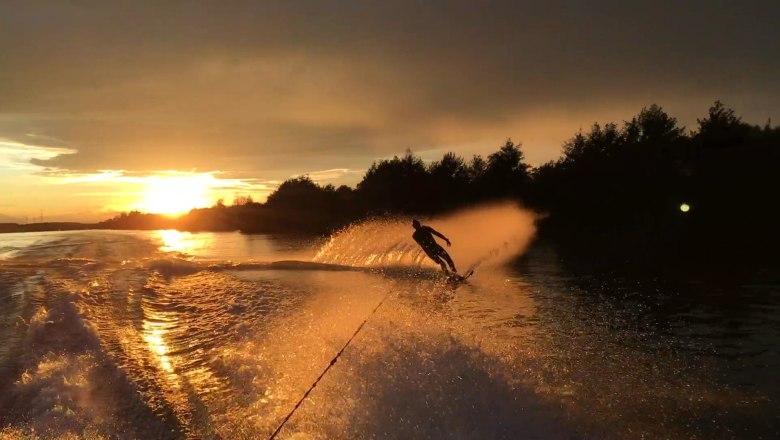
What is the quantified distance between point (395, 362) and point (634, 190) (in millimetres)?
50615

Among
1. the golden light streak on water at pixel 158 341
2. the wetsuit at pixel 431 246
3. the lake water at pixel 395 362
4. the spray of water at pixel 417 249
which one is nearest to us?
the lake water at pixel 395 362

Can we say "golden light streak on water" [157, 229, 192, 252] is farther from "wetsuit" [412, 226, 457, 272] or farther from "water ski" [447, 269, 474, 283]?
"water ski" [447, 269, 474, 283]

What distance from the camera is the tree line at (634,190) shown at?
1444 inches

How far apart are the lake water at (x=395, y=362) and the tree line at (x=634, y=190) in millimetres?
15724

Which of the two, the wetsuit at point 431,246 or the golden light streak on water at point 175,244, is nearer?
the wetsuit at point 431,246

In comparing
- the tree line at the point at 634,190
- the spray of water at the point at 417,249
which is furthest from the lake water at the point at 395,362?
the tree line at the point at 634,190

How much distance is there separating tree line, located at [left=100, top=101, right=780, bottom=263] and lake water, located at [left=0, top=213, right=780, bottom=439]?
1572cm

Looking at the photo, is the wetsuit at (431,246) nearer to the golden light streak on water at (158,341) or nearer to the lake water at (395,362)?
the lake water at (395,362)

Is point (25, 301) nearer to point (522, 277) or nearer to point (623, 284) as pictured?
point (522, 277)

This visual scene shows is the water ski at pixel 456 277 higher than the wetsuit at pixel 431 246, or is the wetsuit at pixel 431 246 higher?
the wetsuit at pixel 431 246

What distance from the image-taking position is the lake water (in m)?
5.95

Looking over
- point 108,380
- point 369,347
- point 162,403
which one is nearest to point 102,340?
point 108,380

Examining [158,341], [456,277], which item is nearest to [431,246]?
[456,277]

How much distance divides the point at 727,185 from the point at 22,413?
51742 mm
